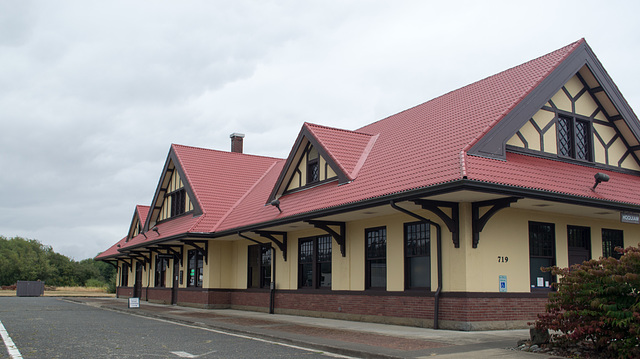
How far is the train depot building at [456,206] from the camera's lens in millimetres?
13805

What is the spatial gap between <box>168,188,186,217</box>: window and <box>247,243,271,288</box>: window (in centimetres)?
741

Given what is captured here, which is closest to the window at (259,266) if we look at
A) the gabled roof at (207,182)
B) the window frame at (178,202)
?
the gabled roof at (207,182)

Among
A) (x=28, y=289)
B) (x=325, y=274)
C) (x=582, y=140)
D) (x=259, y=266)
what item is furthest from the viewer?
(x=28, y=289)

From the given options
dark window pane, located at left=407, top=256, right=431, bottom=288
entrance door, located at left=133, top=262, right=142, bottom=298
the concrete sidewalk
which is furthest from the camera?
entrance door, located at left=133, top=262, right=142, bottom=298

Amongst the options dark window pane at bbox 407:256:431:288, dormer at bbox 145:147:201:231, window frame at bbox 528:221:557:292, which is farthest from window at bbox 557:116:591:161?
dormer at bbox 145:147:201:231

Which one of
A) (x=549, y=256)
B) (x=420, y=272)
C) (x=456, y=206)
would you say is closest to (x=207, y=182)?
(x=420, y=272)

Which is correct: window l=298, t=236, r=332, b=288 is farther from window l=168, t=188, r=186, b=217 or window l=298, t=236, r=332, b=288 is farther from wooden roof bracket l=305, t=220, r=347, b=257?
window l=168, t=188, r=186, b=217

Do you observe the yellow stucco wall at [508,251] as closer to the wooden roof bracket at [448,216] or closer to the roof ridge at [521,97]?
the wooden roof bracket at [448,216]

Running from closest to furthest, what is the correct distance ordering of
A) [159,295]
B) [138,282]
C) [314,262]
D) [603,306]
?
[603,306] → [314,262] → [159,295] → [138,282]

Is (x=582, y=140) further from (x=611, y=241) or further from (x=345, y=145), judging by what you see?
(x=345, y=145)

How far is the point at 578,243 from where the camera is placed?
16422 mm

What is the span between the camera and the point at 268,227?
1988 cm

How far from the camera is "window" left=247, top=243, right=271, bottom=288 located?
909 inches

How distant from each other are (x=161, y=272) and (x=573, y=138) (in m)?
23.3
